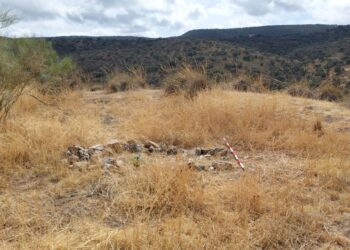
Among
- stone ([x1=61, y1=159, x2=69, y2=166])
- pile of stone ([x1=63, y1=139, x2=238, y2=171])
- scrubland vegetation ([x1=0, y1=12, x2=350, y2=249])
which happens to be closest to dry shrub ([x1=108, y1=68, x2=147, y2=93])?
scrubland vegetation ([x1=0, y1=12, x2=350, y2=249])

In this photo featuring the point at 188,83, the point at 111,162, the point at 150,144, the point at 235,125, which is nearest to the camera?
the point at 111,162

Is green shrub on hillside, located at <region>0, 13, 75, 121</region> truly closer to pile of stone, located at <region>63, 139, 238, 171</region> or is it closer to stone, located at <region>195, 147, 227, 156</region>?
pile of stone, located at <region>63, 139, 238, 171</region>

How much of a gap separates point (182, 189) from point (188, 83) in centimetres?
650

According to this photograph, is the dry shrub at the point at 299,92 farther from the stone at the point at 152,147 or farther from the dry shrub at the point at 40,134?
the stone at the point at 152,147

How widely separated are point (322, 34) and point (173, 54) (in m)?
18.8

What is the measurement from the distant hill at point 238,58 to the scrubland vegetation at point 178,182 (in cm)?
699

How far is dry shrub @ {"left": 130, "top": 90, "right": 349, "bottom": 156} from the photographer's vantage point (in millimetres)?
6453

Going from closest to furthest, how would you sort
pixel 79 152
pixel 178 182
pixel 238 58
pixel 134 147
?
pixel 178 182, pixel 79 152, pixel 134 147, pixel 238 58

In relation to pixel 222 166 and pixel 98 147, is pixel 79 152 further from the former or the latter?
pixel 222 166

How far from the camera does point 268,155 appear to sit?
19.9 ft

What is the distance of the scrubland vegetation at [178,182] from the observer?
356cm

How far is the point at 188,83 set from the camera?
10500 millimetres

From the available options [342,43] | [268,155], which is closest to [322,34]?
[342,43]

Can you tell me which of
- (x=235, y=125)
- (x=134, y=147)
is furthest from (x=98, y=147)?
(x=235, y=125)
